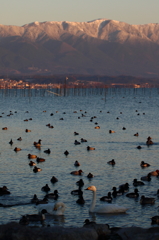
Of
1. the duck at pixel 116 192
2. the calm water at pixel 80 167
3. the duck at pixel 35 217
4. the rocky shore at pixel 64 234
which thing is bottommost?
the calm water at pixel 80 167

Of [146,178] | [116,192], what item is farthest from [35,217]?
[146,178]

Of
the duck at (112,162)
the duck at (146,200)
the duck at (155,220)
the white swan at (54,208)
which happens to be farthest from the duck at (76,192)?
the duck at (112,162)

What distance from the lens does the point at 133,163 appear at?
4338 centimetres

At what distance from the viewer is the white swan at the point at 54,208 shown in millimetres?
27306

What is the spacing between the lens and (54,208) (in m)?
27.4

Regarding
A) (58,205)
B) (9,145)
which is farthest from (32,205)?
(9,145)

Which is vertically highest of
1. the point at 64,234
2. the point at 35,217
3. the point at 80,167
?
the point at 64,234

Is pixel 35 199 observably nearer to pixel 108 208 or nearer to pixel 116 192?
pixel 108 208

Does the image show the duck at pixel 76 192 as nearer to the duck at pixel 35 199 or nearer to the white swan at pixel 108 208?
the duck at pixel 35 199

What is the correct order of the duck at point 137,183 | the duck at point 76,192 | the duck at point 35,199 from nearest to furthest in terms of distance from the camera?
the duck at point 35,199, the duck at point 76,192, the duck at point 137,183

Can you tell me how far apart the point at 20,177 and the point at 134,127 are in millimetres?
41318

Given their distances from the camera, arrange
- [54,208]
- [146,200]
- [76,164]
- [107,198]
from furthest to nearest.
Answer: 1. [76,164]
2. [107,198]
3. [146,200]
4. [54,208]

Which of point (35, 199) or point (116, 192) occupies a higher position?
point (116, 192)

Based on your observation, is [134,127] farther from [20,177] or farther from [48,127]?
[20,177]
